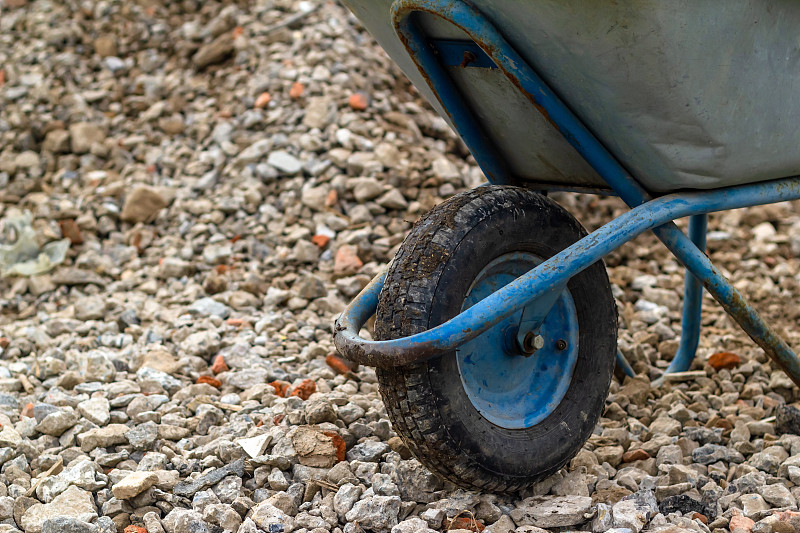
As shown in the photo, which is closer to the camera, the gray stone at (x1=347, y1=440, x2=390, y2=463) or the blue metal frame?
the blue metal frame

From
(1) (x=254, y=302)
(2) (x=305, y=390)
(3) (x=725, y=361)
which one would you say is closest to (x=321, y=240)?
(1) (x=254, y=302)

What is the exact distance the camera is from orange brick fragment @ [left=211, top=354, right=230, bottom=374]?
3129 mm

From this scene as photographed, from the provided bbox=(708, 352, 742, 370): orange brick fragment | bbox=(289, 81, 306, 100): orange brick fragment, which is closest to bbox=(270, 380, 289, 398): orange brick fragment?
bbox=(708, 352, 742, 370): orange brick fragment

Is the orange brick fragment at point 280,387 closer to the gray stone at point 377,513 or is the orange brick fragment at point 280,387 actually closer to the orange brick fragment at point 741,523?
the gray stone at point 377,513

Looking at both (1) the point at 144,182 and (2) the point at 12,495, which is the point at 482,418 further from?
(1) the point at 144,182

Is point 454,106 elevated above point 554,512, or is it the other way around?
point 454,106

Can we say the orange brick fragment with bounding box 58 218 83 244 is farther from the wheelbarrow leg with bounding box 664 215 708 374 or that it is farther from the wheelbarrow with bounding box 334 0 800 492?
the wheelbarrow leg with bounding box 664 215 708 374

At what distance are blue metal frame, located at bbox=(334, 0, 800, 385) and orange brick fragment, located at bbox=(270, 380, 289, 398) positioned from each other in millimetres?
843

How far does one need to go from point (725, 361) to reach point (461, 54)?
1811 millimetres

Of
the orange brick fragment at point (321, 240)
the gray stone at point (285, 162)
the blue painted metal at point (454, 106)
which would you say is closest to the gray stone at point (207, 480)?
the blue painted metal at point (454, 106)

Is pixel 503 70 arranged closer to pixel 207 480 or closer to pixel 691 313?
pixel 207 480

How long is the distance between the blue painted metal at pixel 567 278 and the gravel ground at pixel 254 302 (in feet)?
1.52

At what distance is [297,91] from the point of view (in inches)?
196

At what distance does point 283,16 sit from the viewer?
570 centimetres
